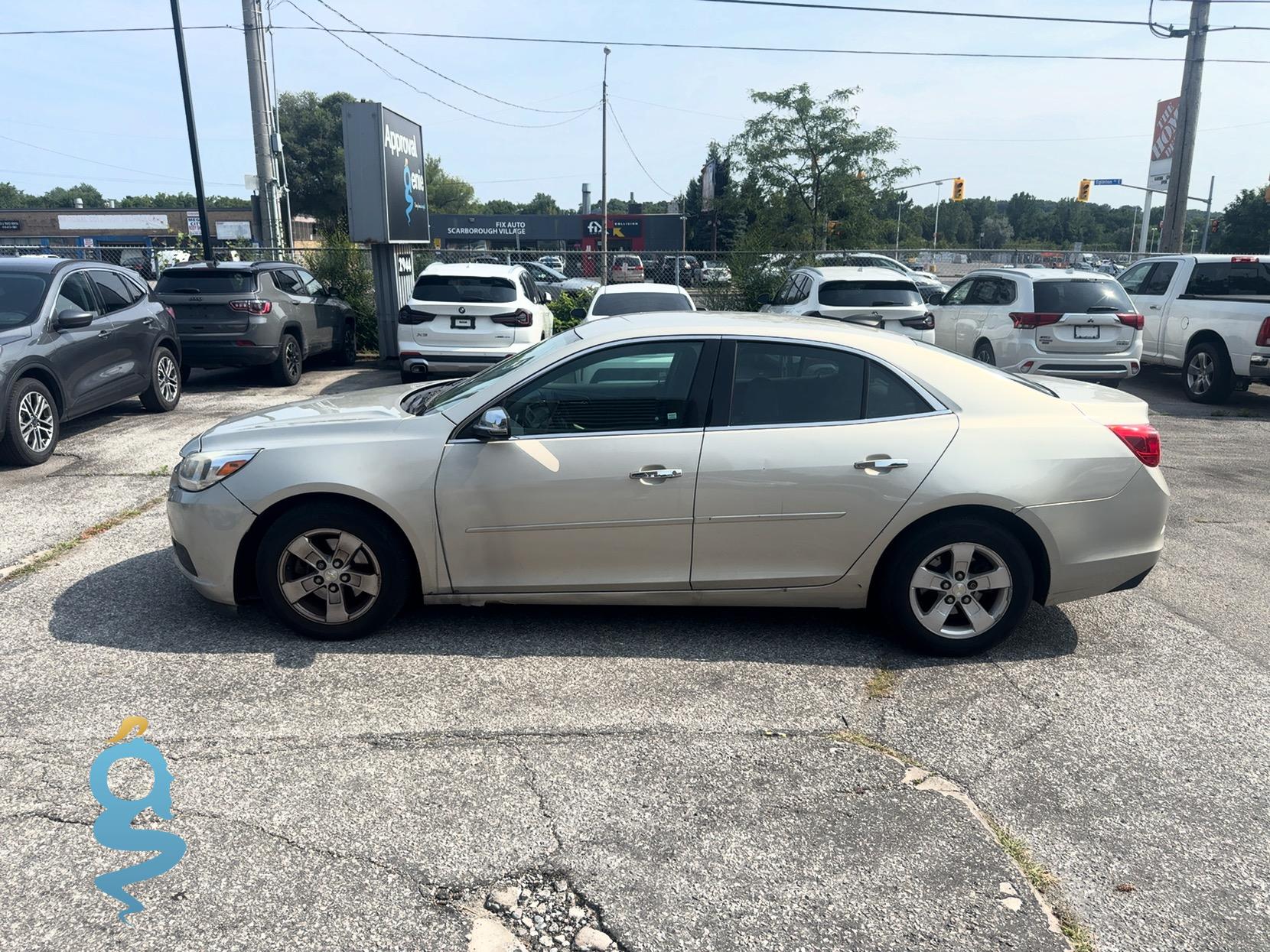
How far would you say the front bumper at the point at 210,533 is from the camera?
443cm

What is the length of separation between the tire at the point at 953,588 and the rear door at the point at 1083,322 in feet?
26.1

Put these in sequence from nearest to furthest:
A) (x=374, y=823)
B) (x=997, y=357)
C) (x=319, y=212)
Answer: (x=374, y=823), (x=997, y=357), (x=319, y=212)

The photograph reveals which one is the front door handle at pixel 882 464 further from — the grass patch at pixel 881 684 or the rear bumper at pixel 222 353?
the rear bumper at pixel 222 353

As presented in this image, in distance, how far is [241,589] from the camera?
4.56 m

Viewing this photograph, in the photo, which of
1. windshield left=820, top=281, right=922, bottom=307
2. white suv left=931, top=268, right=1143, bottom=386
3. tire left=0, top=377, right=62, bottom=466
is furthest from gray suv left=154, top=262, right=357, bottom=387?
white suv left=931, top=268, right=1143, bottom=386

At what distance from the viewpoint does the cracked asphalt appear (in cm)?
279

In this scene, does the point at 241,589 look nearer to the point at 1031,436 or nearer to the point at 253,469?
the point at 253,469

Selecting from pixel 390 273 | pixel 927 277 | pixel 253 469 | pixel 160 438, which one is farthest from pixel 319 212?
pixel 253 469

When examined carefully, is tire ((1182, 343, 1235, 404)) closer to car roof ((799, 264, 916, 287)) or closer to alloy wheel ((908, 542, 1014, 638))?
car roof ((799, 264, 916, 287))

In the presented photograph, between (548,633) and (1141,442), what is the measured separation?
300cm

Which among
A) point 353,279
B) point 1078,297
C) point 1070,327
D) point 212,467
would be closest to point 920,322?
point 1070,327

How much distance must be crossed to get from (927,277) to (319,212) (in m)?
56.2

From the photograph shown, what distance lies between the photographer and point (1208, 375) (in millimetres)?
12438

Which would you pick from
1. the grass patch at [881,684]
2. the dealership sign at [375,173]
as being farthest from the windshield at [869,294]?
the grass patch at [881,684]
